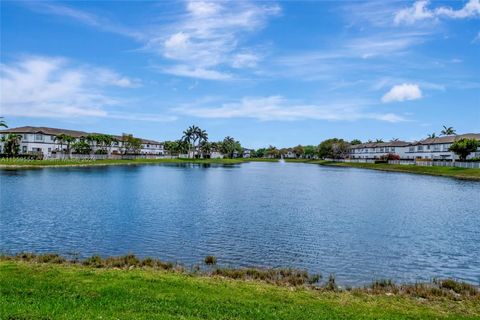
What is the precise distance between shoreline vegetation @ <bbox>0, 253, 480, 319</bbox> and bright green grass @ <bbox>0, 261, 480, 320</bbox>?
31 millimetres

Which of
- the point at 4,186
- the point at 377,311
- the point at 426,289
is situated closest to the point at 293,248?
the point at 426,289

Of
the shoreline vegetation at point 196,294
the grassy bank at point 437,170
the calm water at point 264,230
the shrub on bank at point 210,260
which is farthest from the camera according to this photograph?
the grassy bank at point 437,170

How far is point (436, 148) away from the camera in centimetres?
15000

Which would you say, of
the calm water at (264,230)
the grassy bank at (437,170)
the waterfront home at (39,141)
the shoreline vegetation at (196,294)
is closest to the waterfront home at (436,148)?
the grassy bank at (437,170)

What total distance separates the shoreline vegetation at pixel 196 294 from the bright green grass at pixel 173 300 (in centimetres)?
3

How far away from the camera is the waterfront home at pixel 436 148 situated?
138 m

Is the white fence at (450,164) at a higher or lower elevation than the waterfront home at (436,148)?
lower

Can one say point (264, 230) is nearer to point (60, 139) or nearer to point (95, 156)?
point (60, 139)

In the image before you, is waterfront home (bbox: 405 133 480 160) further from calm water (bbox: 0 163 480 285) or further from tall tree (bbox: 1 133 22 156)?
tall tree (bbox: 1 133 22 156)

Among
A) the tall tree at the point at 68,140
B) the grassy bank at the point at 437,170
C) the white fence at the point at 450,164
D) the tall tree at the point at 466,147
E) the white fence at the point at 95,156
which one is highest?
the tall tree at the point at 68,140

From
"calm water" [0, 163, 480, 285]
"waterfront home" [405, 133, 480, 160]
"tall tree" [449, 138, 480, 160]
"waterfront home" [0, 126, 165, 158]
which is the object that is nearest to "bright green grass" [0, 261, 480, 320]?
"calm water" [0, 163, 480, 285]

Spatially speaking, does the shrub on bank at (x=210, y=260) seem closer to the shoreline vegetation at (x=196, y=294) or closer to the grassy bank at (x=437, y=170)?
the shoreline vegetation at (x=196, y=294)

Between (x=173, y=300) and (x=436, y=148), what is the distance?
515 ft

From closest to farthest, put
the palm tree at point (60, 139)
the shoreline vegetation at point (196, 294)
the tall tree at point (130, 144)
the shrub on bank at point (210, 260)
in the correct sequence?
the shoreline vegetation at point (196, 294)
the shrub on bank at point (210, 260)
the palm tree at point (60, 139)
the tall tree at point (130, 144)
